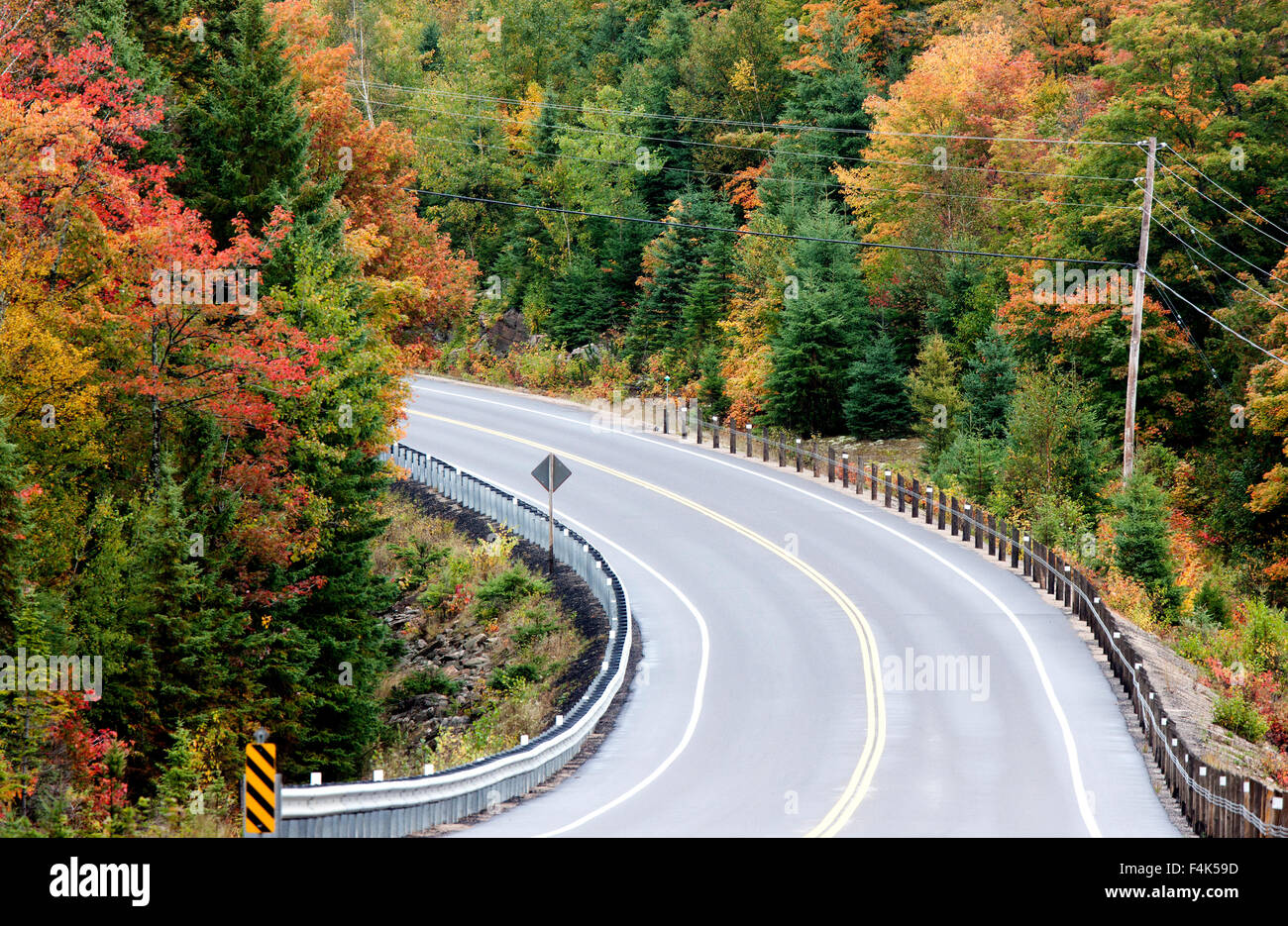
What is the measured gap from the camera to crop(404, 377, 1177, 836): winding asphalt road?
18250 millimetres

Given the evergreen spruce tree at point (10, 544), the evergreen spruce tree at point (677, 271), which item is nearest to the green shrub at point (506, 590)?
the evergreen spruce tree at point (10, 544)

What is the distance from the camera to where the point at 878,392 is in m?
47.5

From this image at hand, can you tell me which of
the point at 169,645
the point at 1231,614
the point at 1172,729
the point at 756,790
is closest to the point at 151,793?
the point at 169,645

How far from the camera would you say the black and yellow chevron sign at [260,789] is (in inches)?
518

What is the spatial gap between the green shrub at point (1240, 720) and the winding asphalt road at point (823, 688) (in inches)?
82.5

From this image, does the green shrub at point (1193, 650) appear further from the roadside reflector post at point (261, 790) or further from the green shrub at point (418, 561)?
the roadside reflector post at point (261, 790)

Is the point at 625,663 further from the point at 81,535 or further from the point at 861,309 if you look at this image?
the point at 861,309

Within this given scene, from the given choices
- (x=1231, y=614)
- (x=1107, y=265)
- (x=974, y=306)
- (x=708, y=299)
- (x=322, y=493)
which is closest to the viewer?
(x=322, y=493)

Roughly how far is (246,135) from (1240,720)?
26.0 m

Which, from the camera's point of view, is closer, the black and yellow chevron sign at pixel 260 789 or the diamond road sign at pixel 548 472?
the black and yellow chevron sign at pixel 260 789

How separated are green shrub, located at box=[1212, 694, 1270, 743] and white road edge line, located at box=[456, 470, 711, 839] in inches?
366

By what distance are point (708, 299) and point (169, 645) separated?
35.5 metres

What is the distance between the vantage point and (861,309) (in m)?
49.1

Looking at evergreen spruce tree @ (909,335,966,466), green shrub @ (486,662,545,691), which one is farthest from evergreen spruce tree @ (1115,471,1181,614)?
green shrub @ (486,662,545,691)
